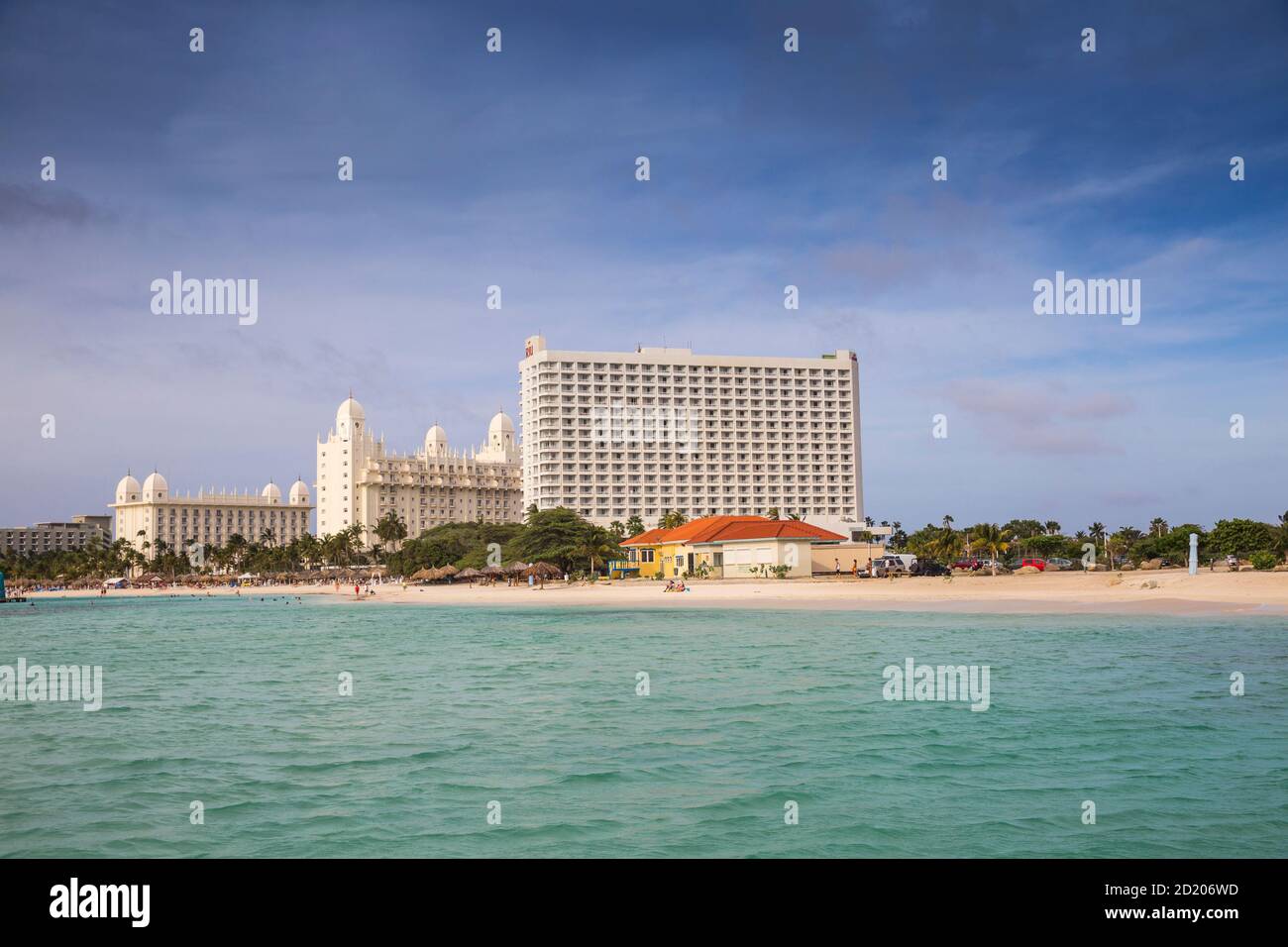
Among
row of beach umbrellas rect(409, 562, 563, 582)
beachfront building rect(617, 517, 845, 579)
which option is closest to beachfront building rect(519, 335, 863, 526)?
row of beach umbrellas rect(409, 562, 563, 582)

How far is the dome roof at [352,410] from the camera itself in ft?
612

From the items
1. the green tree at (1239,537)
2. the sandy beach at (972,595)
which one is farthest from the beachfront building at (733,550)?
the green tree at (1239,537)

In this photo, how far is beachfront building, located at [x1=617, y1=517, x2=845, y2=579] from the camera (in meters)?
73.2

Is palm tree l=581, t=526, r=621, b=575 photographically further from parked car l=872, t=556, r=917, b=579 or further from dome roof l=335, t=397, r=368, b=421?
dome roof l=335, t=397, r=368, b=421

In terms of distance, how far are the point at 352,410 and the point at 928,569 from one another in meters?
139

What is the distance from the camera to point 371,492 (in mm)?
182125

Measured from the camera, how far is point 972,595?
4719 cm

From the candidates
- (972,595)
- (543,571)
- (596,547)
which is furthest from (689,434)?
(972,595)

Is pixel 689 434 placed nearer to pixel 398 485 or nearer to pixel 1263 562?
pixel 398 485

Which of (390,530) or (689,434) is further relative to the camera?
(689,434)

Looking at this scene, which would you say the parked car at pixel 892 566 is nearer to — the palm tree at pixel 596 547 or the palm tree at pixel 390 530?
the palm tree at pixel 596 547

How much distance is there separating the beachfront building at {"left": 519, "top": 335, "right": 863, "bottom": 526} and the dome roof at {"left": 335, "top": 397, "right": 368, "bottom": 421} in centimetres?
4258

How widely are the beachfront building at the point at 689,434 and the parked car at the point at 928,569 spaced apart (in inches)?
3256
